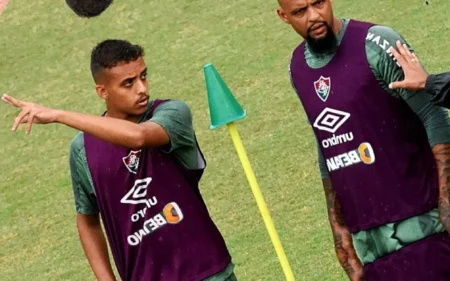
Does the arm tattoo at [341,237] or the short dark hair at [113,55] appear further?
the short dark hair at [113,55]

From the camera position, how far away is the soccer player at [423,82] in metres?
3.60

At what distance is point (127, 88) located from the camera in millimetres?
4195

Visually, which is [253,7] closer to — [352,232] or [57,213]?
[57,213]

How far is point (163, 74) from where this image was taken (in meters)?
9.26

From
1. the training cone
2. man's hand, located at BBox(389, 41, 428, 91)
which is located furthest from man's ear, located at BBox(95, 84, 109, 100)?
man's hand, located at BBox(389, 41, 428, 91)

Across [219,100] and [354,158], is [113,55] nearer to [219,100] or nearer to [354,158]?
[219,100]

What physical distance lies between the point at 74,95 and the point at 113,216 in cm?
534

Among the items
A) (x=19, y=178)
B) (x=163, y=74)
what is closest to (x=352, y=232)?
(x=19, y=178)

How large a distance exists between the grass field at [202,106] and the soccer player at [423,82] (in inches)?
94.9

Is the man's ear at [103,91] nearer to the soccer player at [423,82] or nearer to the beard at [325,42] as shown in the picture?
the beard at [325,42]

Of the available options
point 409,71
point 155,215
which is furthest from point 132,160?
point 409,71

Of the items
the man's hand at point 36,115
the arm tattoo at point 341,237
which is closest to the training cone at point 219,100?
the arm tattoo at point 341,237

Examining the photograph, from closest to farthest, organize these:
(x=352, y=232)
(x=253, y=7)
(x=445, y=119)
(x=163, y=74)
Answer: (x=445, y=119), (x=352, y=232), (x=163, y=74), (x=253, y=7)

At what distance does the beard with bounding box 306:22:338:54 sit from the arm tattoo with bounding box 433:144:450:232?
0.56 m
